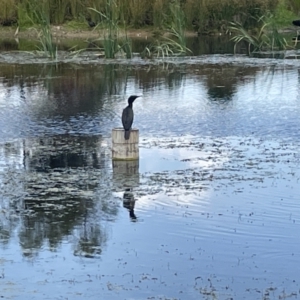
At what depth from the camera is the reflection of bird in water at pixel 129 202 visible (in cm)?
857

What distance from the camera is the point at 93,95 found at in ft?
57.3

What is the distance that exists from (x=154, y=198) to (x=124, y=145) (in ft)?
5.87

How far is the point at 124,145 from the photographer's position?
10.8 meters

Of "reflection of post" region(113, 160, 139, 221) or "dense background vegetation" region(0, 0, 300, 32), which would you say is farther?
"dense background vegetation" region(0, 0, 300, 32)

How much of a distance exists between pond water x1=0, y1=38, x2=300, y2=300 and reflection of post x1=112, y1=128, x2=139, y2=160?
0.17 m

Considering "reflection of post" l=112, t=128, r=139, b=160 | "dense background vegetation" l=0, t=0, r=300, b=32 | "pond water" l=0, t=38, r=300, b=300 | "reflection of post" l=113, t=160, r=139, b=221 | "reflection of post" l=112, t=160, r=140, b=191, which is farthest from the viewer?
"dense background vegetation" l=0, t=0, r=300, b=32

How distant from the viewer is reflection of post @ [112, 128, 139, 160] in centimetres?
1077

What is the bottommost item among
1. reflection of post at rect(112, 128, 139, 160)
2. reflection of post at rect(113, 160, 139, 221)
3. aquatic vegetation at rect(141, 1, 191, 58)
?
reflection of post at rect(113, 160, 139, 221)

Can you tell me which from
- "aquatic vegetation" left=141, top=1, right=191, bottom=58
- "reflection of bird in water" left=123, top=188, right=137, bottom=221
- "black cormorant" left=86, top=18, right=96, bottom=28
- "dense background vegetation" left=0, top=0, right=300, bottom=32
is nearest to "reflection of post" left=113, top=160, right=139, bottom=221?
"reflection of bird in water" left=123, top=188, right=137, bottom=221

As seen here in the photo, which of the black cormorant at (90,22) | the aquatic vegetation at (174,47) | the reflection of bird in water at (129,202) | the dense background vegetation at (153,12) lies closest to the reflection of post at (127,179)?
the reflection of bird in water at (129,202)

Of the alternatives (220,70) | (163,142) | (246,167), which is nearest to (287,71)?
→ (220,70)

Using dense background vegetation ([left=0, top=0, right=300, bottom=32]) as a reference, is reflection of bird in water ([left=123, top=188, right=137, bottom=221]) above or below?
below

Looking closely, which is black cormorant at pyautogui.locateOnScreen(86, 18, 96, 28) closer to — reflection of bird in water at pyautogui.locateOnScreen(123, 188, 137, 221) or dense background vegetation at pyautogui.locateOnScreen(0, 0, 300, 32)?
dense background vegetation at pyautogui.locateOnScreen(0, 0, 300, 32)

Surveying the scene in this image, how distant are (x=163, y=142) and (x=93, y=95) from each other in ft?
17.7
